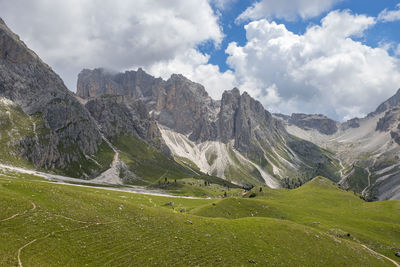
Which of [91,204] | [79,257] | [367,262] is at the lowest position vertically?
[367,262]

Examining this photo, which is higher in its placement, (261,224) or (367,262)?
(261,224)

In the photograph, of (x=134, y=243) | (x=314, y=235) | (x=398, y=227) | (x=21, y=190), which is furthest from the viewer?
(x=398, y=227)

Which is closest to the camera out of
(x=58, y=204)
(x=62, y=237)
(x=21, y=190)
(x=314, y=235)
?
(x=62, y=237)

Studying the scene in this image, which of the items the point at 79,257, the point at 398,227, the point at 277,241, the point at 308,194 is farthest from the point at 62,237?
the point at 308,194

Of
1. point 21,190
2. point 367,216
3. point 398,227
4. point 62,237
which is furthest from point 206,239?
point 367,216

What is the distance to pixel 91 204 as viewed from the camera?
134 ft

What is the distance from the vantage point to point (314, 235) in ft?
165

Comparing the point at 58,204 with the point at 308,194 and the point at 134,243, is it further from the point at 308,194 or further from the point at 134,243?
the point at 308,194

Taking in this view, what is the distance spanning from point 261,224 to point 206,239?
17.6 metres

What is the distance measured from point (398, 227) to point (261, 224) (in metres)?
58.1

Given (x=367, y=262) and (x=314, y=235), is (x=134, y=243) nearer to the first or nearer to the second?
(x=314, y=235)

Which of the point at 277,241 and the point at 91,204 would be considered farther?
the point at 277,241

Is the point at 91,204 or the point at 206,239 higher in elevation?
the point at 91,204

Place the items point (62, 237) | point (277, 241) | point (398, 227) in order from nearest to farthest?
point (62, 237) < point (277, 241) < point (398, 227)
